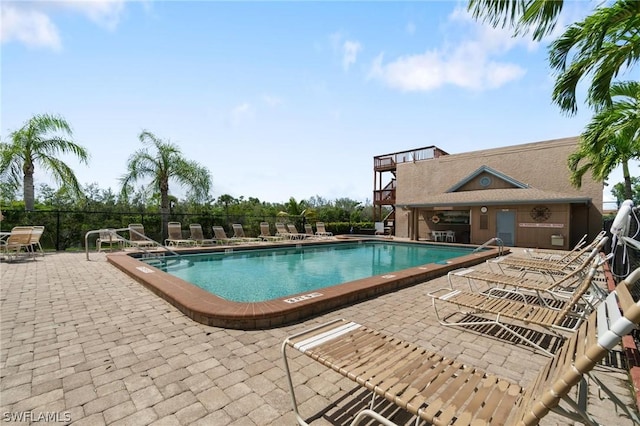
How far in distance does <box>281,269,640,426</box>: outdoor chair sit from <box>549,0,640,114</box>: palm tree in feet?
15.6

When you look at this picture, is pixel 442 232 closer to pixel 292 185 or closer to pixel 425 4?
pixel 425 4

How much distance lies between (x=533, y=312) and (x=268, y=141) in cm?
1820

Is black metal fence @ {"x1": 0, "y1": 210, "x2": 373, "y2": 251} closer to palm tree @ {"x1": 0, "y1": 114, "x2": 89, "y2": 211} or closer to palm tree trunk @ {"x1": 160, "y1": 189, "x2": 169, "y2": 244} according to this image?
palm tree trunk @ {"x1": 160, "y1": 189, "x2": 169, "y2": 244}

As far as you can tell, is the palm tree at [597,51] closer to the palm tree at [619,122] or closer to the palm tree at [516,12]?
the palm tree at [619,122]

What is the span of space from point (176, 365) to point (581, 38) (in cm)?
824

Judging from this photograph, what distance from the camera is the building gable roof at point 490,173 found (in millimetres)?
18041

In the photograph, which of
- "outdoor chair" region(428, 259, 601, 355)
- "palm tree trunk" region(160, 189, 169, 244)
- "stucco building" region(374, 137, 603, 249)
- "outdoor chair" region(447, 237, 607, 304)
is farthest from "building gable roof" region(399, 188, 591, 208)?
"palm tree trunk" region(160, 189, 169, 244)

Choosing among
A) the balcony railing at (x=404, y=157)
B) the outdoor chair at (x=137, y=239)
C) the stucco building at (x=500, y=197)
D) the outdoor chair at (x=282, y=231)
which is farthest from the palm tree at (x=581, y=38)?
the balcony railing at (x=404, y=157)

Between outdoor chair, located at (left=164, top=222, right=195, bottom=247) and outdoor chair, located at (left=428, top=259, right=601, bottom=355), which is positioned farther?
outdoor chair, located at (left=164, top=222, right=195, bottom=247)

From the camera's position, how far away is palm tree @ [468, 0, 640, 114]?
A: 344cm

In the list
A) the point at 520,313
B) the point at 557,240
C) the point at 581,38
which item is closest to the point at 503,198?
the point at 557,240

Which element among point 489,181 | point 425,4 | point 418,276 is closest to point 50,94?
point 425,4

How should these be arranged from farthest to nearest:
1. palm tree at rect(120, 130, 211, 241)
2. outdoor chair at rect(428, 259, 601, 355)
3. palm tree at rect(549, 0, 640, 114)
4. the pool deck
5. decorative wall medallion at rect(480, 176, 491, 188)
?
1. decorative wall medallion at rect(480, 176, 491, 188)
2. palm tree at rect(120, 130, 211, 241)
3. palm tree at rect(549, 0, 640, 114)
4. outdoor chair at rect(428, 259, 601, 355)
5. the pool deck

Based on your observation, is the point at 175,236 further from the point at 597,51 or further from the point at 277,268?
the point at 597,51
